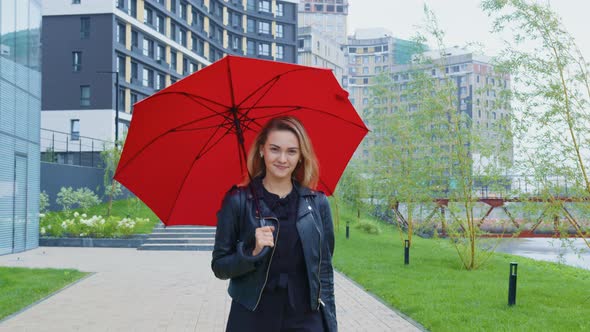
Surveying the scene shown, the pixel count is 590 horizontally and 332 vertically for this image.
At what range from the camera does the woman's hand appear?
2.90 m

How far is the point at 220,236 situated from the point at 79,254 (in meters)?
18.5

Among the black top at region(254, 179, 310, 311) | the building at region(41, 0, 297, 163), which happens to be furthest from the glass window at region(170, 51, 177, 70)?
the black top at region(254, 179, 310, 311)

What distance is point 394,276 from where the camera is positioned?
46.7 feet

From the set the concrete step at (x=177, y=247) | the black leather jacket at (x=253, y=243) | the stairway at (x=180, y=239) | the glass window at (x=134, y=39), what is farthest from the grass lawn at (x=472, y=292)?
the glass window at (x=134, y=39)

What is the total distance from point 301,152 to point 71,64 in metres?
46.0

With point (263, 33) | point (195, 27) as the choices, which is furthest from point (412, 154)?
point (263, 33)

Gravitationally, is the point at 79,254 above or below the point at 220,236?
below

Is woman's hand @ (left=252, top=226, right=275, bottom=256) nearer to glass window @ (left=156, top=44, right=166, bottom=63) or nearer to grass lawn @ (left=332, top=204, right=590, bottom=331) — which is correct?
grass lawn @ (left=332, top=204, right=590, bottom=331)

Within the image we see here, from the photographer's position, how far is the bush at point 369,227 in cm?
3462

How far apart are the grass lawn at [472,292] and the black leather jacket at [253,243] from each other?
563 cm

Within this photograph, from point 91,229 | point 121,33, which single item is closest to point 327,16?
point 121,33

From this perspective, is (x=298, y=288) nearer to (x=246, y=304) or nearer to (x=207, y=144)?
(x=246, y=304)

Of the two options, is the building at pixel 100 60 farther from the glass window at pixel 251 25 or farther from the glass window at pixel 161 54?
the glass window at pixel 251 25

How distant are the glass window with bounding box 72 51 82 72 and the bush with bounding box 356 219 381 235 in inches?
914
